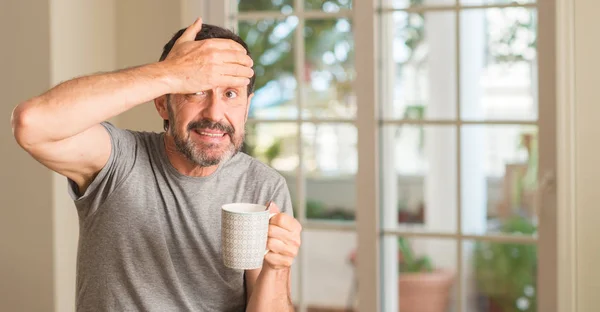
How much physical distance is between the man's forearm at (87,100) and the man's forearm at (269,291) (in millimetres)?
478

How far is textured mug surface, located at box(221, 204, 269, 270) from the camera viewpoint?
5.23ft

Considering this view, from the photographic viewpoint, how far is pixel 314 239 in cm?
661

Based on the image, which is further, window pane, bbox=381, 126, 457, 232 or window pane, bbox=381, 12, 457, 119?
window pane, bbox=381, 126, 457, 232

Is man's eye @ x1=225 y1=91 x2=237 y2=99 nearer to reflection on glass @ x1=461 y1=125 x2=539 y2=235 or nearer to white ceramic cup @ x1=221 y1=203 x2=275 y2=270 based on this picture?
white ceramic cup @ x1=221 y1=203 x2=275 y2=270

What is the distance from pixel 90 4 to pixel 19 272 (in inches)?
41.0

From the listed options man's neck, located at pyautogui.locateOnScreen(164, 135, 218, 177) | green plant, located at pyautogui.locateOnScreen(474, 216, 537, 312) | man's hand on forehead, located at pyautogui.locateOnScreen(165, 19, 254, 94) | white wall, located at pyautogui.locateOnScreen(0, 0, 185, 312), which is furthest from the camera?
green plant, located at pyautogui.locateOnScreen(474, 216, 537, 312)

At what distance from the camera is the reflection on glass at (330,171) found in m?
6.20

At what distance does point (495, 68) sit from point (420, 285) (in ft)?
4.88

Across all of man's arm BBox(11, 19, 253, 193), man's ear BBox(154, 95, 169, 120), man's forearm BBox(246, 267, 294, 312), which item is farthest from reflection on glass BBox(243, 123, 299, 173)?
man's arm BBox(11, 19, 253, 193)

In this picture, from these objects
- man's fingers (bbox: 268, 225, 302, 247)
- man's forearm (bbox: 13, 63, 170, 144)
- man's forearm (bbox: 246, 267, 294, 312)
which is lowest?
man's forearm (bbox: 246, 267, 294, 312)

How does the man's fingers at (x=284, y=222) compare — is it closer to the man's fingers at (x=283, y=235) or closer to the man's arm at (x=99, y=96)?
the man's fingers at (x=283, y=235)

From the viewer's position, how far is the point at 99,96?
165 centimetres

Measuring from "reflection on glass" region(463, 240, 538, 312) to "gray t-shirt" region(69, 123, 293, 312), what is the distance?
9.10 ft

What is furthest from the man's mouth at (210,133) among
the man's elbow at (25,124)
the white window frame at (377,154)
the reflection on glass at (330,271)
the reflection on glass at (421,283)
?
the reflection on glass at (330,271)
